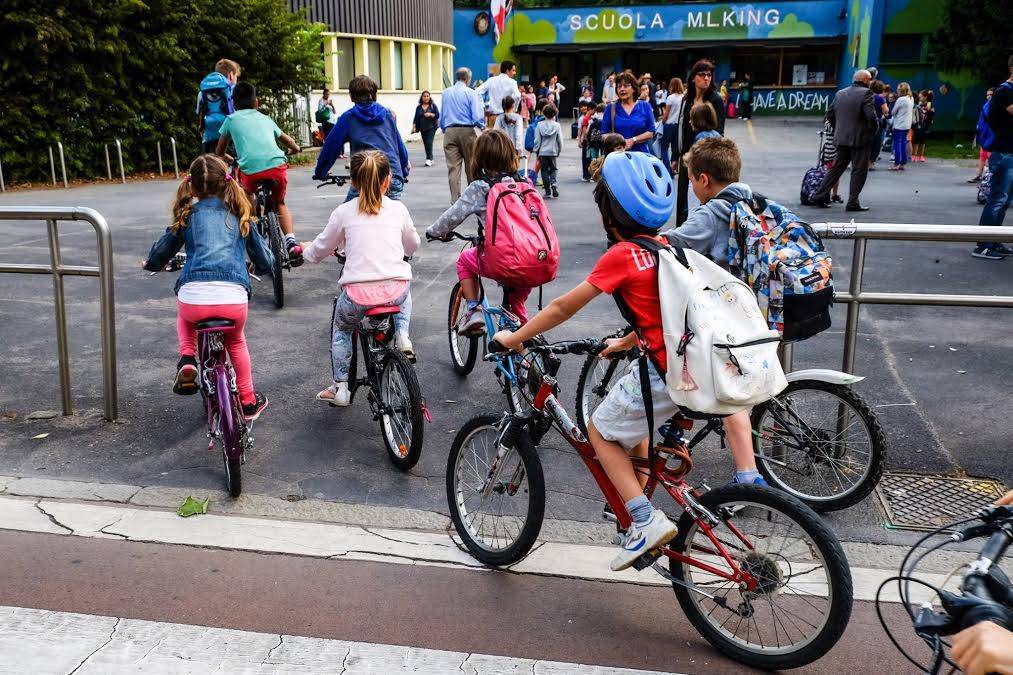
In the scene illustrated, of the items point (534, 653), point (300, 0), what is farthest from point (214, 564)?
point (300, 0)

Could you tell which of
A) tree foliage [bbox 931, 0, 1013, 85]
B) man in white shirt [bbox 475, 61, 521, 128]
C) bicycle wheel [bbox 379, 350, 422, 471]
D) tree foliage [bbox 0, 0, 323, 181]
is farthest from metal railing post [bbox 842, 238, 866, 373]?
tree foliage [bbox 931, 0, 1013, 85]

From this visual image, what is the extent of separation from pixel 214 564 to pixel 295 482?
0.94 m

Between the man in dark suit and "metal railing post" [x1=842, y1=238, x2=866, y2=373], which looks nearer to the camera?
"metal railing post" [x1=842, y1=238, x2=866, y2=373]

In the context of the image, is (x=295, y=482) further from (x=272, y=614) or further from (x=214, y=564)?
(x=272, y=614)

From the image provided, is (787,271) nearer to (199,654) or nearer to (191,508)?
(199,654)

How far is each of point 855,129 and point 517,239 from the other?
939 cm

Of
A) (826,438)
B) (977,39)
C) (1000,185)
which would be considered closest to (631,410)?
(826,438)

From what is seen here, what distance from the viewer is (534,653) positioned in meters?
3.51

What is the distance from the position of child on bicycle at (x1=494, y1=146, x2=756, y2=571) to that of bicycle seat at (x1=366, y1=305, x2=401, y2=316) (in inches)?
69.9

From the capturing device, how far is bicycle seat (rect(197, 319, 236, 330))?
4.93 metres

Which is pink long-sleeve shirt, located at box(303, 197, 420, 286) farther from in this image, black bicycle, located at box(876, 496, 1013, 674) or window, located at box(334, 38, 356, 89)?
window, located at box(334, 38, 356, 89)

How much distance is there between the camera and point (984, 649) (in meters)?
1.79

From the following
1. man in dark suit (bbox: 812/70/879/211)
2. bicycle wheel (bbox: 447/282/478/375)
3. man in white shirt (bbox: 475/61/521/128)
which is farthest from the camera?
man in white shirt (bbox: 475/61/521/128)

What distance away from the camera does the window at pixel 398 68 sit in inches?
1433
